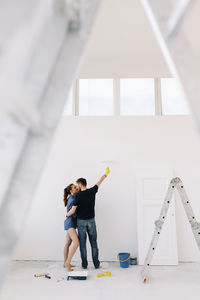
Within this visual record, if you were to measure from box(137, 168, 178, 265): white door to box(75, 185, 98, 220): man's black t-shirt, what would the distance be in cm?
91

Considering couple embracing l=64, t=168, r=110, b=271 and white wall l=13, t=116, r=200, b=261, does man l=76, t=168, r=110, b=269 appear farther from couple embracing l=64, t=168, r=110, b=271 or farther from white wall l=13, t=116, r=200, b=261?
white wall l=13, t=116, r=200, b=261

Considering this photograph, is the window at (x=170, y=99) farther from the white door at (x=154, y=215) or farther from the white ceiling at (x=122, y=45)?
the white ceiling at (x=122, y=45)

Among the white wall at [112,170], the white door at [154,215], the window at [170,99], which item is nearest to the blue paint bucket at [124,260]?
the white door at [154,215]

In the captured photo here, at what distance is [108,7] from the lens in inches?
90.8

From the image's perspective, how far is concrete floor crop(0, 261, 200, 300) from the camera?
121 inches

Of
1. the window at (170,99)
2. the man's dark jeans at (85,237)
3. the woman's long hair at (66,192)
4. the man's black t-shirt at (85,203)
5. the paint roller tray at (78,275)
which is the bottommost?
the paint roller tray at (78,275)

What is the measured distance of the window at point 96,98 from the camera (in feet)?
16.9

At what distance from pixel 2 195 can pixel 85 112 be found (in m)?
4.73

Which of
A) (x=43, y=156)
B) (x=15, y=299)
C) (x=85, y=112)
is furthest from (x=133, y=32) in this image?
(x=15, y=299)

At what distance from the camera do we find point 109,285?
3.42 metres

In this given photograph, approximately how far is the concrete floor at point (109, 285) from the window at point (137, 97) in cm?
273

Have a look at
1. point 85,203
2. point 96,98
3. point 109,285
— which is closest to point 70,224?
point 85,203

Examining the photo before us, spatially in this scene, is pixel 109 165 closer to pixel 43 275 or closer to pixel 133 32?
pixel 43 275

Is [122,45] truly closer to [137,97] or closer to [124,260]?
[137,97]
